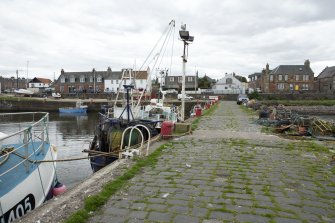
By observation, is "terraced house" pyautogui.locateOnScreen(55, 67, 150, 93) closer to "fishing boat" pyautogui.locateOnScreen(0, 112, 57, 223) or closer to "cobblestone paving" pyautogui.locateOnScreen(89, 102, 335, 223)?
"cobblestone paving" pyautogui.locateOnScreen(89, 102, 335, 223)

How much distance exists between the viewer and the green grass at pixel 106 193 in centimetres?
502

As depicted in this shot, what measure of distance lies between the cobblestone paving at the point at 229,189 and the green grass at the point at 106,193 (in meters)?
0.15

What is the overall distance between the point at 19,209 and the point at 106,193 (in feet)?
5.94

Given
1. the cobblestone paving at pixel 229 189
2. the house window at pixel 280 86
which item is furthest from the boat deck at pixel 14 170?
the house window at pixel 280 86

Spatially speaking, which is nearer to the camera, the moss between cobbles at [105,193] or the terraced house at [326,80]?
the moss between cobbles at [105,193]

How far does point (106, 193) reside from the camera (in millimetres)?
6129

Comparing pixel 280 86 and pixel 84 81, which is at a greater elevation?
pixel 84 81

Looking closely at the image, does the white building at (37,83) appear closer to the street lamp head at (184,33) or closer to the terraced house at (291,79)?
the terraced house at (291,79)

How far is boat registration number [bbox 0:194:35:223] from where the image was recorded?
5920mm

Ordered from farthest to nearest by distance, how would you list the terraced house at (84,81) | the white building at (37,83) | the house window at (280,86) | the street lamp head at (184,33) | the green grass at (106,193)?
the white building at (37,83) < the terraced house at (84,81) < the house window at (280,86) < the street lamp head at (184,33) < the green grass at (106,193)

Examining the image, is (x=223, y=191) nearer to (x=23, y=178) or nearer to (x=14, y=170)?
(x=23, y=178)

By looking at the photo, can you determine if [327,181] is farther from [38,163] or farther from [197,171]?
[38,163]

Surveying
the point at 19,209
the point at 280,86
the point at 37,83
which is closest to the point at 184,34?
the point at 19,209

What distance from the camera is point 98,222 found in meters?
4.91
